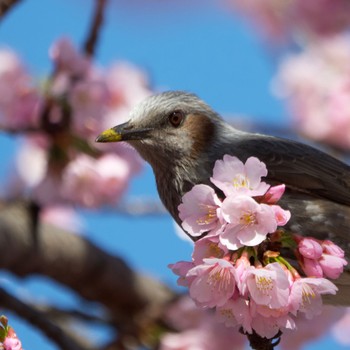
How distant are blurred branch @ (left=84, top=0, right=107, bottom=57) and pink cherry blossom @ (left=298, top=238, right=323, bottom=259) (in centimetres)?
192

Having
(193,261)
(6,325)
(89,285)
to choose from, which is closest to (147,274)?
(89,285)

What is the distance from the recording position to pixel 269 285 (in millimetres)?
2592

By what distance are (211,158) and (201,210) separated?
948mm

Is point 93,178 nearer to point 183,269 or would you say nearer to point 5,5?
point 5,5

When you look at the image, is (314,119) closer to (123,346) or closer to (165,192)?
(123,346)

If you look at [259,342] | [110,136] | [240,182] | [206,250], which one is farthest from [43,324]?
[240,182]

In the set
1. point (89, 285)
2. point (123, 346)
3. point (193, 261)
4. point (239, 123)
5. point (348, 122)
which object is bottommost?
point (193, 261)

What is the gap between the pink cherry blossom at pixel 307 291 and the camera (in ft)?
8.71

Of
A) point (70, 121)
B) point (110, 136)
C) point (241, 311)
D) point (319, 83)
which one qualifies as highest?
point (319, 83)

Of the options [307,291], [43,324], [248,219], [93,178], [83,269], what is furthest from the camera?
[83,269]

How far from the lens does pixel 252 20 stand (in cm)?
794

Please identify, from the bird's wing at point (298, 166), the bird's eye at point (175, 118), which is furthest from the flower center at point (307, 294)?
the bird's eye at point (175, 118)

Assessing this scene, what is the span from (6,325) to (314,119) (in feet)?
14.5

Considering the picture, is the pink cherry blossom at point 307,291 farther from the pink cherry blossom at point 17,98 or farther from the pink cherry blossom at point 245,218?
the pink cherry blossom at point 17,98
